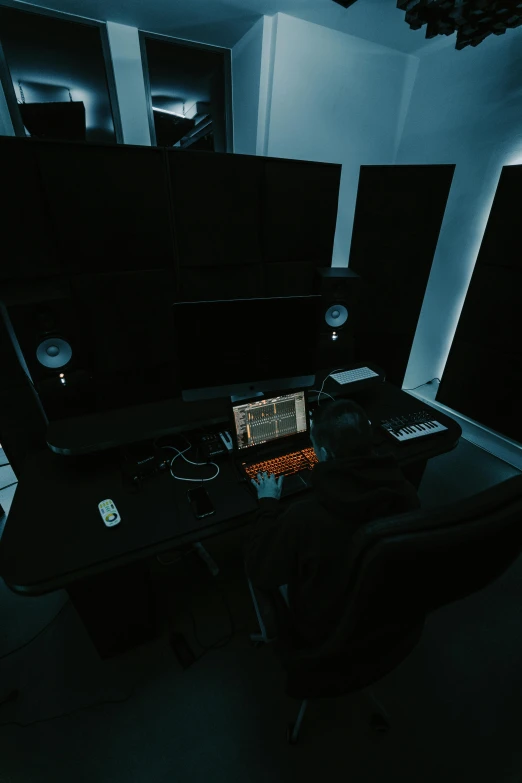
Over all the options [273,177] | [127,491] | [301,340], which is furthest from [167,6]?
[127,491]

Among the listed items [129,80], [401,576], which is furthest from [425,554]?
[129,80]

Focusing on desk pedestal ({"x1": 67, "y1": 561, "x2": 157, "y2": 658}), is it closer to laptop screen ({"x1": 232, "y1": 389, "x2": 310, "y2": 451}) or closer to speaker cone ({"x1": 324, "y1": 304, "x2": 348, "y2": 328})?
laptop screen ({"x1": 232, "y1": 389, "x2": 310, "y2": 451})

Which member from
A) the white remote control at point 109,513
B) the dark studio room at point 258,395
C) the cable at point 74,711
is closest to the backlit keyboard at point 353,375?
the dark studio room at point 258,395

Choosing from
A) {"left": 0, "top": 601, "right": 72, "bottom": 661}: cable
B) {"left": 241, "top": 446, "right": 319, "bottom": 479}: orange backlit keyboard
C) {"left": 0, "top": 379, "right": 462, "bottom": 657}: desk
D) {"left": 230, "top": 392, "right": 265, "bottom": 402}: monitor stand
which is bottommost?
{"left": 0, "top": 601, "right": 72, "bottom": 661}: cable

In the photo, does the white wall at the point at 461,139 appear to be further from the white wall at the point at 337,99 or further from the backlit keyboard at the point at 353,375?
the backlit keyboard at the point at 353,375

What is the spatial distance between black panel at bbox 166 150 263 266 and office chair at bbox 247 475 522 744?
8.39 ft

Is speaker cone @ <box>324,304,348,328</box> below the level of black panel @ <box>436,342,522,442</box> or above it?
above

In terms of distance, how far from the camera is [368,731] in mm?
1481

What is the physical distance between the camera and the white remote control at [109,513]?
4.58 feet

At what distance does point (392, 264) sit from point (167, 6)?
2.67m

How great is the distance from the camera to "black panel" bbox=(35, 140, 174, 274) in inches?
89.2

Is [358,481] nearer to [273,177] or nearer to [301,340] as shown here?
[301,340]

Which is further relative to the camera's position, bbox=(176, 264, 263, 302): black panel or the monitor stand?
bbox=(176, 264, 263, 302): black panel

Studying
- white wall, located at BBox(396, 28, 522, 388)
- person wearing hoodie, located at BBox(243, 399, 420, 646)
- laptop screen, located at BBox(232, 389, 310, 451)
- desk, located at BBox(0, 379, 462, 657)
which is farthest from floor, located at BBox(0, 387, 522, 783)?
white wall, located at BBox(396, 28, 522, 388)
